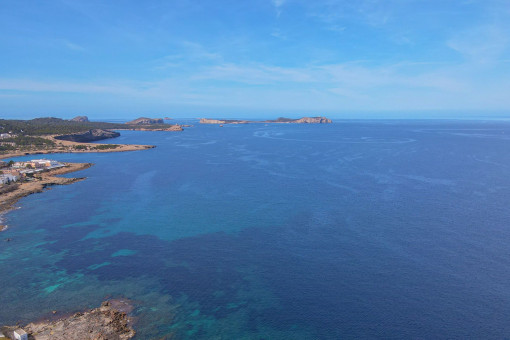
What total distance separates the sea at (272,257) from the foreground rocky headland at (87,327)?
842 millimetres

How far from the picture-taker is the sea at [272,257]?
20.2 meters

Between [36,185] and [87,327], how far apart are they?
134 feet

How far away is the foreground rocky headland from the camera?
59.4 feet

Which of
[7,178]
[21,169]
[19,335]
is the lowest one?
[19,335]

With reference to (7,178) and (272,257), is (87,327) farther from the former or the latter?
(7,178)


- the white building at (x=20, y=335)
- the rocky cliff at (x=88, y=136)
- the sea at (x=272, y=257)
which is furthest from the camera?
the rocky cliff at (x=88, y=136)

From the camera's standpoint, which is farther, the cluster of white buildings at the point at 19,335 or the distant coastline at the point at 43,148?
the distant coastline at the point at 43,148

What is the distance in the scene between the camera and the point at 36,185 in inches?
2014

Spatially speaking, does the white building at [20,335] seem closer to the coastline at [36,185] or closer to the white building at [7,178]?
the coastline at [36,185]

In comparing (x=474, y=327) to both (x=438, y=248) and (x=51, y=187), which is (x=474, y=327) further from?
(x=51, y=187)

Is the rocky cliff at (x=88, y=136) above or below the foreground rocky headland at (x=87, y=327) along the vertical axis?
above

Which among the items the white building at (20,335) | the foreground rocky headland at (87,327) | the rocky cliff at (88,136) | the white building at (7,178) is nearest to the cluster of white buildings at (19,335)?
the white building at (20,335)

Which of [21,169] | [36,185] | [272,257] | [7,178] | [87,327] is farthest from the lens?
[21,169]

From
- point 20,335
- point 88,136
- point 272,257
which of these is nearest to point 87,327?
point 20,335
